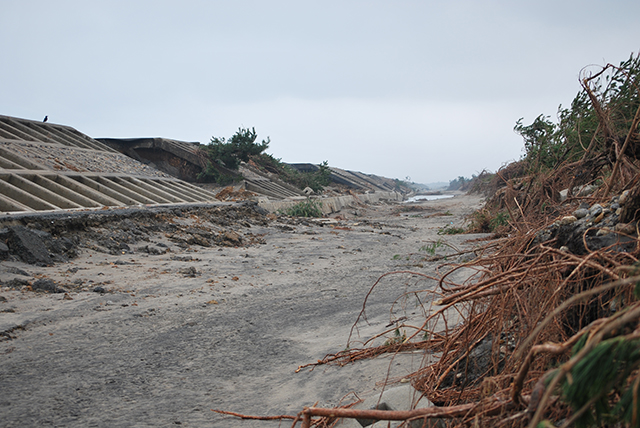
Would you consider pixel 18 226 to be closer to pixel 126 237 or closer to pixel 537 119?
pixel 126 237

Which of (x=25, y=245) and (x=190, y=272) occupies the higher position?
(x=25, y=245)

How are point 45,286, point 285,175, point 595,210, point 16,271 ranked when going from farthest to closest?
point 285,175 → point 16,271 → point 45,286 → point 595,210

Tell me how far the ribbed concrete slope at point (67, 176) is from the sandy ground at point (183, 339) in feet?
8.36

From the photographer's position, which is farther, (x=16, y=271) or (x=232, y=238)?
(x=232, y=238)

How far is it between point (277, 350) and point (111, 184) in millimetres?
9549

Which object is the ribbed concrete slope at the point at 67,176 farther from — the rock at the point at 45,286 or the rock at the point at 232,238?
the rock at the point at 45,286

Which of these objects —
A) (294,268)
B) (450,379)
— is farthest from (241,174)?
(450,379)

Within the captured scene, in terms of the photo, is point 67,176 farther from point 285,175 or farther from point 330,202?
point 285,175

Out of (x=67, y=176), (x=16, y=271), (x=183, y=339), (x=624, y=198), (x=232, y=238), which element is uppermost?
(x=67, y=176)

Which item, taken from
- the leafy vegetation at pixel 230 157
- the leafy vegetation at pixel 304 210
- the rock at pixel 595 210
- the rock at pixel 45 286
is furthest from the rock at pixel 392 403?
the leafy vegetation at pixel 230 157

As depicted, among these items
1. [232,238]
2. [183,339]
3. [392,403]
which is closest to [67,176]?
[232,238]

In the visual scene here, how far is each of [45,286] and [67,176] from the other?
6616mm

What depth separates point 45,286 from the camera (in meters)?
4.40

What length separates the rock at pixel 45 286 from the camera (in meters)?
4.38
